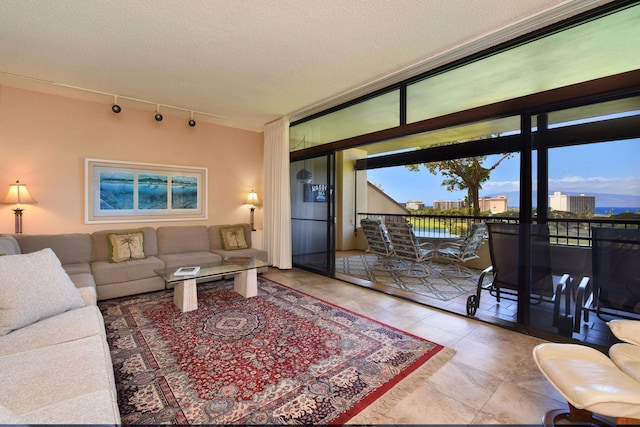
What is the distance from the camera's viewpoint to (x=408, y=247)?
4.70 metres

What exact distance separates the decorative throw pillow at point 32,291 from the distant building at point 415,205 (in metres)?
7.17

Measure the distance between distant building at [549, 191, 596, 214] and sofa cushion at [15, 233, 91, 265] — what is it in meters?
5.47

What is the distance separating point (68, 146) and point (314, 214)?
3772 mm

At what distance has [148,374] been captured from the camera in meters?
1.99

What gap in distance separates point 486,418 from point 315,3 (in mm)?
3023

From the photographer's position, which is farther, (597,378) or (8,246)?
(8,246)

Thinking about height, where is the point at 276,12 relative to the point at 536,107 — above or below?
above

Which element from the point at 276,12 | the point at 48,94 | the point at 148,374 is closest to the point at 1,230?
the point at 48,94

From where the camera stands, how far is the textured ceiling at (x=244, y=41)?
2.25 metres

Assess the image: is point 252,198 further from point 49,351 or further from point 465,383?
point 465,383

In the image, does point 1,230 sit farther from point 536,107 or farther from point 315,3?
point 536,107

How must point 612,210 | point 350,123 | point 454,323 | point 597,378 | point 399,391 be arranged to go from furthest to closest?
point 350,123 < point 454,323 < point 612,210 < point 399,391 < point 597,378

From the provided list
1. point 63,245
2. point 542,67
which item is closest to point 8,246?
point 63,245

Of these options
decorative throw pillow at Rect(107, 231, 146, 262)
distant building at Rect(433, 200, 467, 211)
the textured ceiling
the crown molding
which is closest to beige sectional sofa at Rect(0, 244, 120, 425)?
decorative throw pillow at Rect(107, 231, 146, 262)
